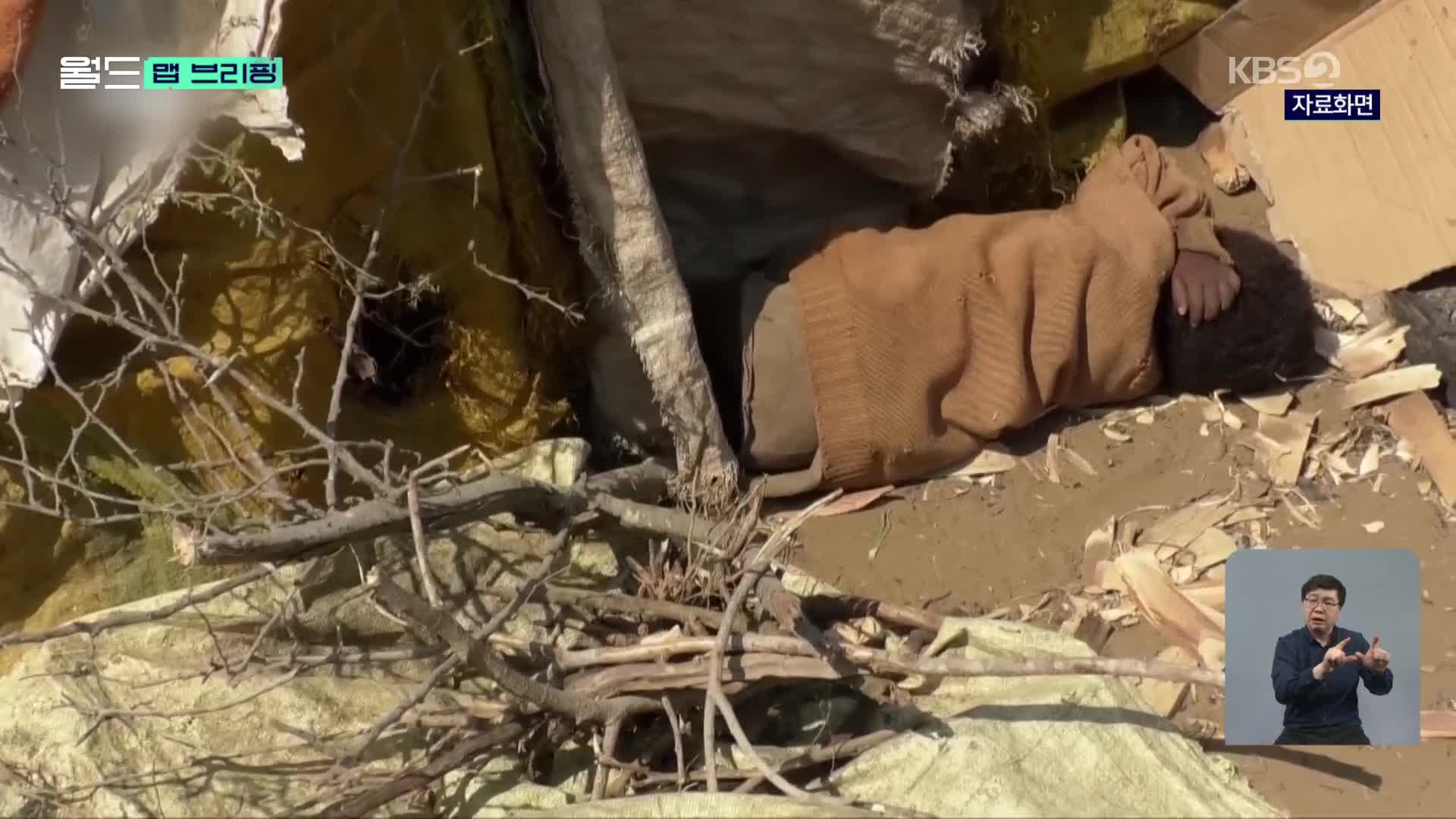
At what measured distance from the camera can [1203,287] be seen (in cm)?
239

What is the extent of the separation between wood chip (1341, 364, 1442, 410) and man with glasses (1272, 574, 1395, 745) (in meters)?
1.26

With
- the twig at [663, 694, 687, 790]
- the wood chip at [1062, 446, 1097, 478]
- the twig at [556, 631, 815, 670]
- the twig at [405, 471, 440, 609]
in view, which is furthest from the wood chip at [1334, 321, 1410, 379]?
the twig at [405, 471, 440, 609]

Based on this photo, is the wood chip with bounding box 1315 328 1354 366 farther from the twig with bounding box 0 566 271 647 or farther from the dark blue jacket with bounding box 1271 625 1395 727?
the twig with bounding box 0 566 271 647

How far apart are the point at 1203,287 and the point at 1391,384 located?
24.2 inches

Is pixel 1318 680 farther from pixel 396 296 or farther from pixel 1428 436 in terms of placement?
pixel 396 296

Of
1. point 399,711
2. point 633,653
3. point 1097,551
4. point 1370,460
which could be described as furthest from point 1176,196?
point 399,711

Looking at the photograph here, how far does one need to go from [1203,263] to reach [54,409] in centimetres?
232

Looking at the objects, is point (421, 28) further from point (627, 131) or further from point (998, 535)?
point (998, 535)

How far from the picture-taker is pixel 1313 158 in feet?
9.11

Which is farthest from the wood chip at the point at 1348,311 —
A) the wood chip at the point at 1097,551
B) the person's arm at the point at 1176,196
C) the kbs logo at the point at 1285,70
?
the wood chip at the point at 1097,551

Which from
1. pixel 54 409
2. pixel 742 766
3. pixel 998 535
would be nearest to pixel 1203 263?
pixel 998 535

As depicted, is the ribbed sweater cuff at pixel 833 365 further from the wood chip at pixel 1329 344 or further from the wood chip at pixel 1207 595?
the wood chip at pixel 1329 344

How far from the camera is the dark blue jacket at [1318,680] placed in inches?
60.5

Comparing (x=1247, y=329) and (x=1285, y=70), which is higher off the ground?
(x=1285, y=70)
